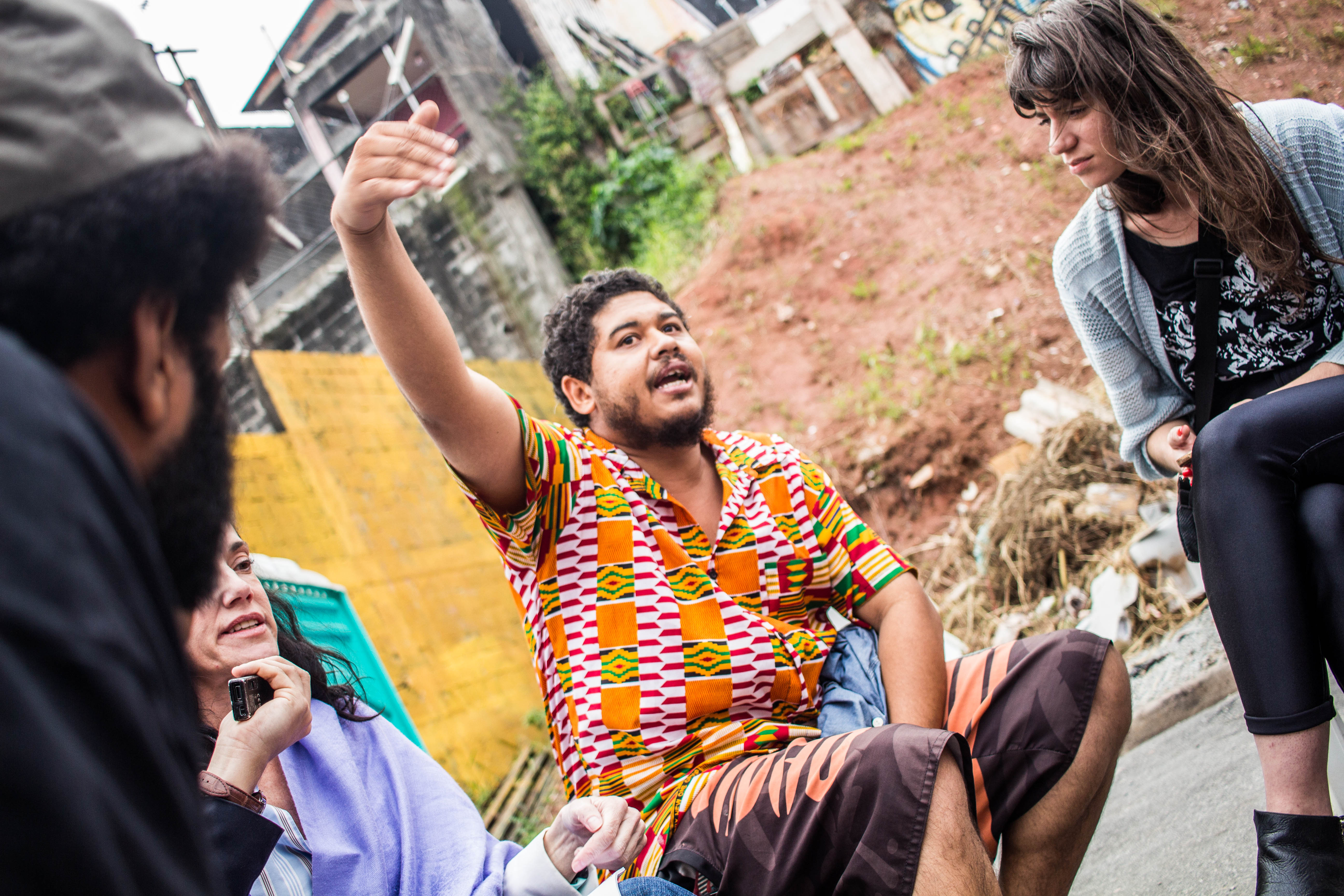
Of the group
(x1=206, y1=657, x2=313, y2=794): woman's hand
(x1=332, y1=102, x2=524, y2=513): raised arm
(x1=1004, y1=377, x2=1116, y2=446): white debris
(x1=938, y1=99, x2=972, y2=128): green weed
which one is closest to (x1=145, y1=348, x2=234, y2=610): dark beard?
(x1=332, y1=102, x2=524, y2=513): raised arm

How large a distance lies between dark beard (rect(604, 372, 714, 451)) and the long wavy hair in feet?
Result: 3.80

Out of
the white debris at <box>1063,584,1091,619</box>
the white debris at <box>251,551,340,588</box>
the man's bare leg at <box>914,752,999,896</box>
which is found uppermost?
the white debris at <box>251,551,340,588</box>

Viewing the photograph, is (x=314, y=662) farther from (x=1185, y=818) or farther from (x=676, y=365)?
(x=1185, y=818)

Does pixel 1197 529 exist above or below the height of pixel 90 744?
below

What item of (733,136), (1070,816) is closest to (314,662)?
(1070,816)

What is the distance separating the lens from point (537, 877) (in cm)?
152

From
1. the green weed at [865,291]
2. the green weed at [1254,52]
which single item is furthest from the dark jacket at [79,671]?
the green weed at [1254,52]

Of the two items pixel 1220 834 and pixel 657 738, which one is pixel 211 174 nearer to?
pixel 657 738

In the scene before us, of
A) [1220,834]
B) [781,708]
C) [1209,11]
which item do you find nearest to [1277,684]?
[1220,834]

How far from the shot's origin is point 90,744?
0.50 meters

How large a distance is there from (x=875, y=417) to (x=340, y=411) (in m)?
3.75

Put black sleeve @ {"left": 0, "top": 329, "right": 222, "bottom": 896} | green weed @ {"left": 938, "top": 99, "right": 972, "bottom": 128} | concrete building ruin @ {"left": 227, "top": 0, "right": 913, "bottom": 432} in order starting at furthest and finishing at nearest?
concrete building ruin @ {"left": 227, "top": 0, "right": 913, "bottom": 432} → green weed @ {"left": 938, "top": 99, "right": 972, "bottom": 128} → black sleeve @ {"left": 0, "top": 329, "right": 222, "bottom": 896}

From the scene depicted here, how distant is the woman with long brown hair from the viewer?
1.46 metres

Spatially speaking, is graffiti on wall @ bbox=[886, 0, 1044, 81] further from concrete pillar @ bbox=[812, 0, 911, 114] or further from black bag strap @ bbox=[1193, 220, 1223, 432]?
black bag strap @ bbox=[1193, 220, 1223, 432]
